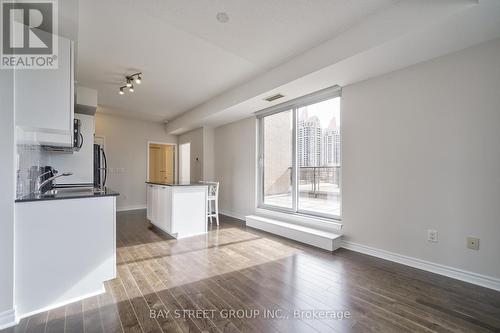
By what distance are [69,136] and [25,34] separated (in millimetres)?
938

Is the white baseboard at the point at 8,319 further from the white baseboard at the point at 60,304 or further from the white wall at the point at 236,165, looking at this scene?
the white wall at the point at 236,165

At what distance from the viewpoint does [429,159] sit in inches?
98.6

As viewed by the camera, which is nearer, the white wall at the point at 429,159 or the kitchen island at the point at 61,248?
the kitchen island at the point at 61,248

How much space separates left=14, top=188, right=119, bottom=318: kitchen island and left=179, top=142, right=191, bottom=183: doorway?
16.3 feet

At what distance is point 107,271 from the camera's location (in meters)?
2.10

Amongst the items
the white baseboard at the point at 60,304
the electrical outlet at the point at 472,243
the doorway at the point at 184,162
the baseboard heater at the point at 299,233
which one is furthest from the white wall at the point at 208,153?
the electrical outlet at the point at 472,243

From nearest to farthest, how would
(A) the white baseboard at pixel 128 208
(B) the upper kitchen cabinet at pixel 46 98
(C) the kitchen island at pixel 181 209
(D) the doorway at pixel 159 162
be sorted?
(B) the upper kitchen cabinet at pixel 46 98 → (C) the kitchen island at pixel 181 209 → (A) the white baseboard at pixel 128 208 → (D) the doorway at pixel 159 162

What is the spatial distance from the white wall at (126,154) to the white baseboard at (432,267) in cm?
572

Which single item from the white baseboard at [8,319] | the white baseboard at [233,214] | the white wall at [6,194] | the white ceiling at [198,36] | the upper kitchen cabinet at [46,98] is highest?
the white ceiling at [198,36]

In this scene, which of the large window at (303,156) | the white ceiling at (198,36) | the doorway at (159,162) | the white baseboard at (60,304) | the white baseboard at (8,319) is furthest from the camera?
the doorway at (159,162)

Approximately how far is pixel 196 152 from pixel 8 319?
199 inches

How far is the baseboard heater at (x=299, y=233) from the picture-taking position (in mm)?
3162

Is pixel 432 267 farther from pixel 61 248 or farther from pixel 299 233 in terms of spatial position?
pixel 61 248

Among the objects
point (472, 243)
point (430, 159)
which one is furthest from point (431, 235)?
point (430, 159)
